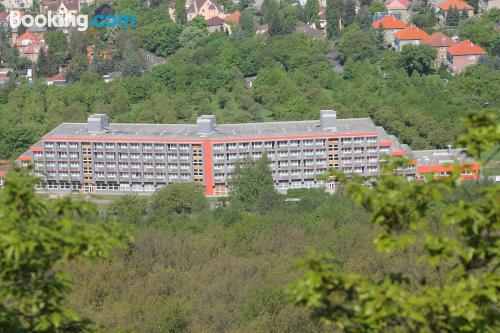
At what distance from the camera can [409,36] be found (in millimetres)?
48094

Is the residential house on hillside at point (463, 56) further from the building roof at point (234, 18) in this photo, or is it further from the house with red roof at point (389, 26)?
the building roof at point (234, 18)

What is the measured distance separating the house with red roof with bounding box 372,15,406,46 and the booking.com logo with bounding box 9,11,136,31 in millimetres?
11166

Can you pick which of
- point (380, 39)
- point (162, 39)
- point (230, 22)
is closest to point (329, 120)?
point (380, 39)

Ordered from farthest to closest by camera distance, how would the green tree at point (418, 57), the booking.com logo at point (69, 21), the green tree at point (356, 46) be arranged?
the booking.com logo at point (69, 21)
the green tree at point (356, 46)
the green tree at point (418, 57)

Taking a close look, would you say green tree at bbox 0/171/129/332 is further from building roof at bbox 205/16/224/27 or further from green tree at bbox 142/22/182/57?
building roof at bbox 205/16/224/27

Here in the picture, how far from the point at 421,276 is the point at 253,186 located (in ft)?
74.9

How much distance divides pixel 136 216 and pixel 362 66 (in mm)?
18226

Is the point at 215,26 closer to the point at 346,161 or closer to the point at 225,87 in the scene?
the point at 225,87

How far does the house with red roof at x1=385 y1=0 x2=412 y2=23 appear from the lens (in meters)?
54.8

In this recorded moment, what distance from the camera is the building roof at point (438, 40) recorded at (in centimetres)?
4656

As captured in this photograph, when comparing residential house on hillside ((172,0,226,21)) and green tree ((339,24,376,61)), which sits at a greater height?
residential house on hillside ((172,0,226,21))

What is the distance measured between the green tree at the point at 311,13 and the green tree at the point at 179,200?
25.9 metres

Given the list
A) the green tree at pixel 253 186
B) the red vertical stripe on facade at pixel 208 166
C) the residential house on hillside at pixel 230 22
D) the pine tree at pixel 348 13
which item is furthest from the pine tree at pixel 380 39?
the green tree at pixel 253 186

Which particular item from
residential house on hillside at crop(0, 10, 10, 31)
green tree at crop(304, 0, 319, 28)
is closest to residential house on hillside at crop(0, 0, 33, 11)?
residential house on hillside at crop(0, 10, 10, 31)
